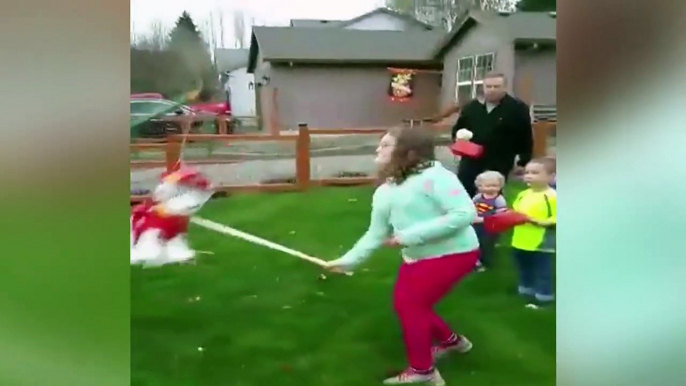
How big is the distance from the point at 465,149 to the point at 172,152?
0.87 meters

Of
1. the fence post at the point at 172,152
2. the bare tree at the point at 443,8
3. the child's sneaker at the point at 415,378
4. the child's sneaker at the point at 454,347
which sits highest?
the bare tree at the point at 443,8

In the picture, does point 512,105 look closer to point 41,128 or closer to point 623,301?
point 623,301

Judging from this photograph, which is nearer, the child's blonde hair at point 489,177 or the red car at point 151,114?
the red car at point 151,114

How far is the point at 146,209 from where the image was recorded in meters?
2.31

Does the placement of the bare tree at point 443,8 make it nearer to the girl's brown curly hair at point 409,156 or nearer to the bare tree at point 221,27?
the girl's brown curly hair at point 409,156

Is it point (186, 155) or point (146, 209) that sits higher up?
point (186, 155)

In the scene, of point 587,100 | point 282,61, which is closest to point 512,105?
point 587,100

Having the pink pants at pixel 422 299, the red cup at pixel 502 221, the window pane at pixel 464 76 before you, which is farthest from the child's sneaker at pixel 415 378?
the window pane at pixel 464 76

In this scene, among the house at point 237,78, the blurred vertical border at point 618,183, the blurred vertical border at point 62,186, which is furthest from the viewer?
the blurred vertical border at point 618,183

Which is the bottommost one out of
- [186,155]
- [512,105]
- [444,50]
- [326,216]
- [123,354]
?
[123,354]

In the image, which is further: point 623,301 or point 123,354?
point 623,301

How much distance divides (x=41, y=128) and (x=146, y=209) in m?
0.37

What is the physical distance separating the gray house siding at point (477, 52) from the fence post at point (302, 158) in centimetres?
42

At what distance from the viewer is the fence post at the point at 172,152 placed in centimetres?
230
